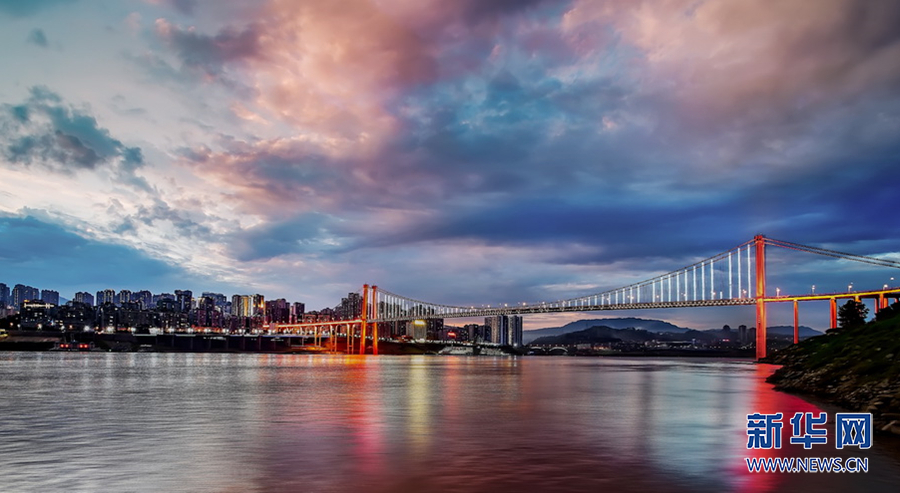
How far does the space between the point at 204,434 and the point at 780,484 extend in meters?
17.1

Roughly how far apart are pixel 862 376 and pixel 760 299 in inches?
3797

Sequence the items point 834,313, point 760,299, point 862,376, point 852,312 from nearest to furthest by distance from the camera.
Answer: point 862,376 < point 852,312 < point 834,313 < point 760,299

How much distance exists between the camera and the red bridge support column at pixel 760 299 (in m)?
116

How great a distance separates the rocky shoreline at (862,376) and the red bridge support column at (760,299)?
234ft

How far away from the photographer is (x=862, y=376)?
31172 mm

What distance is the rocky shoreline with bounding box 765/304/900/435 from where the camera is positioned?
2331 cm

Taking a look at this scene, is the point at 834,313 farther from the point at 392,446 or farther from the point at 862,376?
the point at 392,446

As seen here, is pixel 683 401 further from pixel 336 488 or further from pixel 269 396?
pixel 336 488

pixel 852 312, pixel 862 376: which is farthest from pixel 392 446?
pixel 852 312

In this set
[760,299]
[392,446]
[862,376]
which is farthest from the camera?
[760,299]

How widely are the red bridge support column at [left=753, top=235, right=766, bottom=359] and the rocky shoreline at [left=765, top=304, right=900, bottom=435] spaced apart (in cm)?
7140

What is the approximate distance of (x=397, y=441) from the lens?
21.5m

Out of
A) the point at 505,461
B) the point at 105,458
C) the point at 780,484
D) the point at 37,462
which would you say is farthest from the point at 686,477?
the point at 37,462

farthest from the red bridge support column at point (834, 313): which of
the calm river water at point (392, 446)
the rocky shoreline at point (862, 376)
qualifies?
the calm river water at point (392, 446)
